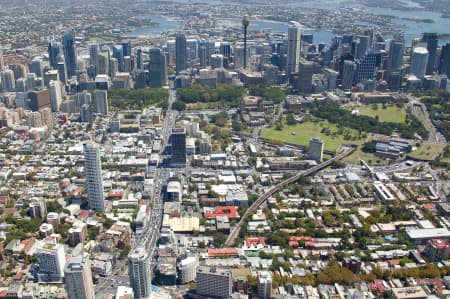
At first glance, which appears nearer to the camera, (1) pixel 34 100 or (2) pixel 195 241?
(2) pixel 195 241

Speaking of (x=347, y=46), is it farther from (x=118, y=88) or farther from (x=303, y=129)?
(x=118, y=88)

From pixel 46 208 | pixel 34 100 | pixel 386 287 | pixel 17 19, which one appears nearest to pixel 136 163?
pixel 46 208

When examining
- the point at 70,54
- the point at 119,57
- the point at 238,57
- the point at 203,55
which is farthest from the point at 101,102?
the point at 238,57

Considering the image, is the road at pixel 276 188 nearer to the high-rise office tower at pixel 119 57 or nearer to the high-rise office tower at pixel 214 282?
the high-rise office tower at pixel 214 282

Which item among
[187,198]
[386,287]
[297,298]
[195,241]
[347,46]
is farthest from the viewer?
[347,46]

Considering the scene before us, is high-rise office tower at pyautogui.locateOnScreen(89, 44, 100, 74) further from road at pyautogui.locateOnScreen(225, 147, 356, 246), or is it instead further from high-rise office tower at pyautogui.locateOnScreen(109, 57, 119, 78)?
road at pyautogui.locateOnScreen(225, 147, 356, 246)
